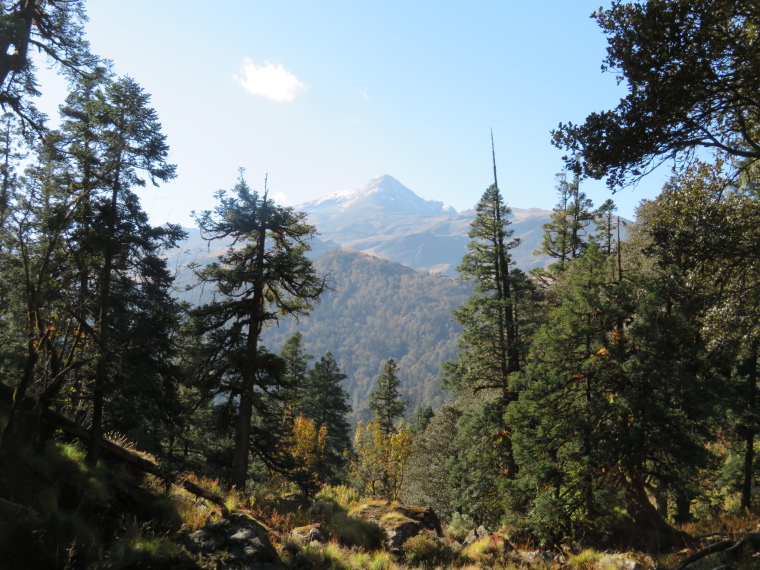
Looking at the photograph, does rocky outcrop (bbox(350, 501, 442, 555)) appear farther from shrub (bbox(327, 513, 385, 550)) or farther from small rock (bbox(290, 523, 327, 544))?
small rock (bbox(290, 523, 327, 544))

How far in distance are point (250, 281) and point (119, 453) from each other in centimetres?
696

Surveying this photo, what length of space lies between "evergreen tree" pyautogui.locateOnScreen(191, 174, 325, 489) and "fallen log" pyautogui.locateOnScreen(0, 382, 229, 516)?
4.94 metres

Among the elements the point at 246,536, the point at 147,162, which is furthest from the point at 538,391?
the point at 147,162

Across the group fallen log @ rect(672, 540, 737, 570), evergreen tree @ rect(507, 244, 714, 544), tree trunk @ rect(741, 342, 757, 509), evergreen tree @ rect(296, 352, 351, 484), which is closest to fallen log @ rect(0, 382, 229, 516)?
fallen log @ rect(672, 540, 737, 570)

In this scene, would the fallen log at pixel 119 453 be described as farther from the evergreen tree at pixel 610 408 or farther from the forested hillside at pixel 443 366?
the evergreen tree at pixel 610 408

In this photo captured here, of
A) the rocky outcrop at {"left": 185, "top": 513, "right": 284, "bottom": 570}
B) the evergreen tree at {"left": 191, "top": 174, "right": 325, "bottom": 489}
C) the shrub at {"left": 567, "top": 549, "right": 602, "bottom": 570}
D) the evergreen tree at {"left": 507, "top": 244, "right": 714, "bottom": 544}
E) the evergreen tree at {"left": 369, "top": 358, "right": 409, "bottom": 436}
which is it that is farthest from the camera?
the evergreen tree at {"left": 369, "top": 358, "right": 409, "bottom": 436}

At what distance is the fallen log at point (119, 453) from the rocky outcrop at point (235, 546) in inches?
29.0

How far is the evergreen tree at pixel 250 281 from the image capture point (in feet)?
47.7

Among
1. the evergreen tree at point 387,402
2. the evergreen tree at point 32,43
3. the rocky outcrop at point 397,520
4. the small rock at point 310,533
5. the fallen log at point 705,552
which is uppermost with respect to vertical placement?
the evergreen tree at point 32,43

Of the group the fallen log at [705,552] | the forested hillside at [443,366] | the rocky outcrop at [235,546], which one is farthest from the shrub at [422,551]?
the fallen log at [705,552]

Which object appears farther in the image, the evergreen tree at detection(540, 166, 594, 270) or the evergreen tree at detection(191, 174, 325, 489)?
the evergreen tree at detection(540, 166, 594, 270)

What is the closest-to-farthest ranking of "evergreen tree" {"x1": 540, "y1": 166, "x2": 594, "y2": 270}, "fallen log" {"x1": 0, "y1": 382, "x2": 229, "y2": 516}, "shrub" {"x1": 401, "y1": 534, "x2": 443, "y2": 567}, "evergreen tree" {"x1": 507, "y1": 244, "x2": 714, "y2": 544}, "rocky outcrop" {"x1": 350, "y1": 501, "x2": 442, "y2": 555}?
"fallen log" {"x1": 0, "y1": 382, "x2": 229, "y2": 516}, "shrub" {"x1": 401, "y1": 534, "x2": 443, "y2": 567}, "rocky outcrop" {"x1": 350, "y1": 501, "x2": 442, "y2": 555}, "evergreen tree" {"x1": 507, "y1": 244, "x2": 714, "y2": 544}, "evergreen tree" {"x1": 540, "y1": 166, "x2": 594, "y2": 270}

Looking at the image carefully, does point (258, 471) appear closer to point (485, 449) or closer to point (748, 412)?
point (485, 449)

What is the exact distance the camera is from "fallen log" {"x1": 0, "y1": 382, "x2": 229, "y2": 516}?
8.55 meters
